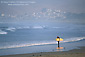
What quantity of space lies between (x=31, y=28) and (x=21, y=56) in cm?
2482

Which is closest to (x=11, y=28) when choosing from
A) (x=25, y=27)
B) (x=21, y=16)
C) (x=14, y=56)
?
(x=25, y=27)

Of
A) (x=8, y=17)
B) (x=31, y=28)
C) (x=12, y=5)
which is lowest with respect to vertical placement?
(x=31, y=28)

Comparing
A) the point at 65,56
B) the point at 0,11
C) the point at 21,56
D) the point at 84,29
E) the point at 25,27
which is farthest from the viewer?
the point at 25,27

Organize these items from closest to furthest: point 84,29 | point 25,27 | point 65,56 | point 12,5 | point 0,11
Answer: point 65,56 < point 12,5 < point 0,11 < point 84,29 < point 25,27

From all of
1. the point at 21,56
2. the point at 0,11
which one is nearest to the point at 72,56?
the point at 21,56

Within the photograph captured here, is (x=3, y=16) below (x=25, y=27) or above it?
above

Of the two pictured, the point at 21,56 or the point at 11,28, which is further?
the point at 11,28

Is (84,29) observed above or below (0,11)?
below

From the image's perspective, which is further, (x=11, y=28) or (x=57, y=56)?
(x=11, y=28)

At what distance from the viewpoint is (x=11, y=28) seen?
81.4 ft

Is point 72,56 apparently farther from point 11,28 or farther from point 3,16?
point 11,28

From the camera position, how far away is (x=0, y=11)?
16797 mm

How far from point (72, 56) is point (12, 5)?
12.7 metres

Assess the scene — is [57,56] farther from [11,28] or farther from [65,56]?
[11,28]
